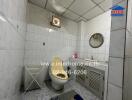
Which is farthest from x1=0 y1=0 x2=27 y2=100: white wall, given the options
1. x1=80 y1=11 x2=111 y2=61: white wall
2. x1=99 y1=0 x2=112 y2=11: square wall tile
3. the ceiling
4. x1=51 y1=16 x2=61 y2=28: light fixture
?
x1=80 y1=11 x2=111 y2=61: white wall

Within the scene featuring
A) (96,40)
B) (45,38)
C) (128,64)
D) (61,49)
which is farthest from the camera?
(61,49)

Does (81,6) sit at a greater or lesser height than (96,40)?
greater

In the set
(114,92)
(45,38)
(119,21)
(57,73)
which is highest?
(45,38)

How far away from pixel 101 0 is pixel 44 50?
1.90m

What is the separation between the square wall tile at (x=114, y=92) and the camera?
20.1 inches

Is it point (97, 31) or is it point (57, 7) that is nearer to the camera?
point (57, 7)

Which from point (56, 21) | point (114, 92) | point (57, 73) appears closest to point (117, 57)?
point (114, 92)

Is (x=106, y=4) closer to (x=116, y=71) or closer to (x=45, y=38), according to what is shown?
(x=45, y=38)

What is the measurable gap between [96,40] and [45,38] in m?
1.54

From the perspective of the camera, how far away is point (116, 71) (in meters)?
0.53

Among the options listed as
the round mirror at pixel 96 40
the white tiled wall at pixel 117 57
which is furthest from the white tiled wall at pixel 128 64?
the round mirror at pixel 96 40

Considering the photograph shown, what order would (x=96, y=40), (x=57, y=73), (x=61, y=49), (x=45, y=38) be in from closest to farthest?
(x=57, y=73) → (x=45, y=38) → (x=96, y=40) → (x=61, y=49)

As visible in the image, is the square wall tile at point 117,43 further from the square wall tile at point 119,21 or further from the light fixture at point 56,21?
the light fixture at point 56,21

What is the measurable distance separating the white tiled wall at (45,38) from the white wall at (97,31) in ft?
1.41
